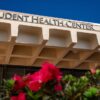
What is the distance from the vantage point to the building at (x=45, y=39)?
376 inches

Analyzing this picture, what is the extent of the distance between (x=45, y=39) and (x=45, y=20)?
0.89 metres

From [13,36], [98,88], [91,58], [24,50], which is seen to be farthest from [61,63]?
[98,88]

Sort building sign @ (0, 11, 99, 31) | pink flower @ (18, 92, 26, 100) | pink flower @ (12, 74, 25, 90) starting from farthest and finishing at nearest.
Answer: building sign @ (0, 11, 99, 31)
pink flower @ (12, 74, 25, 90)
pink flower @ (18, 92, 26, 100)

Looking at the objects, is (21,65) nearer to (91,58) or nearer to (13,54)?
(13,54)

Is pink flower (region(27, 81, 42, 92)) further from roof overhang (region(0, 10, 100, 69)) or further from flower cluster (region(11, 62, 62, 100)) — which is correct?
roof overhang (region(0, 10, 100, 69))

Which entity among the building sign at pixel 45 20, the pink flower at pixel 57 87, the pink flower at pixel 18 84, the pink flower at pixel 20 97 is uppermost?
the building sign at pixel 45 20

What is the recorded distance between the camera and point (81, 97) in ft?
6.93

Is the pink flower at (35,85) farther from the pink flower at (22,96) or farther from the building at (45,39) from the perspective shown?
the building at (45,39)

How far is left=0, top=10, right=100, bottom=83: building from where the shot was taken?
956 cm

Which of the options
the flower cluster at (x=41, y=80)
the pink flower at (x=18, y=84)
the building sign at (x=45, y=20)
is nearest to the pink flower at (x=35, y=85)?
the flower cluster at (x=41, y=80)

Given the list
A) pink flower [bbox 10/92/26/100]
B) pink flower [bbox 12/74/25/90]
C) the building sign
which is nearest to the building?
the building sign

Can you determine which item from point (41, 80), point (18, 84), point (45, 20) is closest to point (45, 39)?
point (45, 20)

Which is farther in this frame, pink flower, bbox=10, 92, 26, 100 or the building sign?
the building sign

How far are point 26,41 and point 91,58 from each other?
12.8 feet
